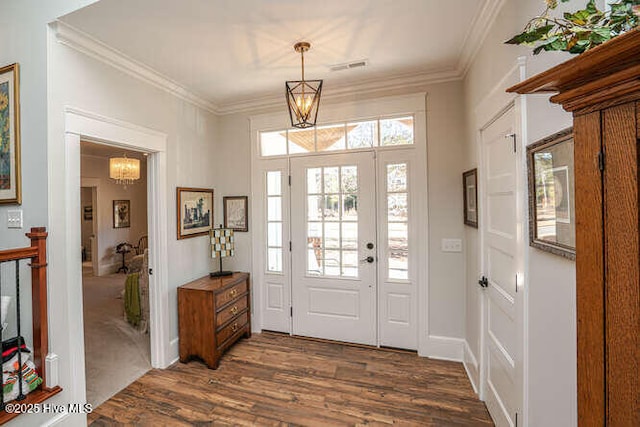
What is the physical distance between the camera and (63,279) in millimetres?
2006

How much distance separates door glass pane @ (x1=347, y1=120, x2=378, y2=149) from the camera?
122 inches

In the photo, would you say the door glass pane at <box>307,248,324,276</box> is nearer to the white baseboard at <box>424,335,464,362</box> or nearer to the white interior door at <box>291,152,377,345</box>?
the white interior door at <box>291,152,377,345</box>

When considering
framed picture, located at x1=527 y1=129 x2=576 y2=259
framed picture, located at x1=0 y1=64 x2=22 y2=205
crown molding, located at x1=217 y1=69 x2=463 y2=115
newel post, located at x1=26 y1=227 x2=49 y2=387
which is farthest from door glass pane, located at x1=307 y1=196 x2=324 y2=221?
A: framed picture, located at x1=0 y1=64 x2=22 y2=205

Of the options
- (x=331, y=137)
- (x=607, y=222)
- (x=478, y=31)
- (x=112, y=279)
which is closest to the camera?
(x=607, y=222)

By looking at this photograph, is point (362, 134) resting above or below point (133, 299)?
above

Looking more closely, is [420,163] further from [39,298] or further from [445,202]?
[39,298]

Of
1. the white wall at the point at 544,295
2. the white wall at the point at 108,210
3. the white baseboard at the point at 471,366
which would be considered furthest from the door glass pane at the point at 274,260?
the white wall at the point at 108,210

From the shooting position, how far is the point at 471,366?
2543 mm

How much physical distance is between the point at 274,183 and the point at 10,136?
7.12ft

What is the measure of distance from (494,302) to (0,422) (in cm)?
311

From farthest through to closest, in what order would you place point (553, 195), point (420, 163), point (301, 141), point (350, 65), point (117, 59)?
point (301, 141) → point (420, 163) → point (350, 65) → point (117, 59) → point (553, 195)

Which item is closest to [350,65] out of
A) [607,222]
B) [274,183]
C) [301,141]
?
[301,141]

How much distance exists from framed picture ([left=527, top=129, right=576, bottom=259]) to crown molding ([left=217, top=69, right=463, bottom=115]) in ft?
5.51

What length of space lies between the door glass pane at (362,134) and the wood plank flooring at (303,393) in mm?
2199
